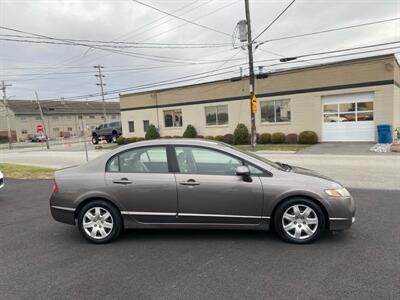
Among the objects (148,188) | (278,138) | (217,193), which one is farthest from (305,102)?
(148,188)

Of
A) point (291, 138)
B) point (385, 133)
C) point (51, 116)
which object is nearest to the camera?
point (385, 133)

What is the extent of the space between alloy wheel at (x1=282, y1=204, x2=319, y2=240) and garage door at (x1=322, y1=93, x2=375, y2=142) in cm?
1757

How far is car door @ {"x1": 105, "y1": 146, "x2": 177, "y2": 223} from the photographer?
427 centimetres

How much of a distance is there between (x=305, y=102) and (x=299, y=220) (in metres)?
18.5

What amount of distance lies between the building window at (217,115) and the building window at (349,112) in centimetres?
804

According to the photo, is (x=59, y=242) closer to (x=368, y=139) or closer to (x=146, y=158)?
(x=146, y=158)

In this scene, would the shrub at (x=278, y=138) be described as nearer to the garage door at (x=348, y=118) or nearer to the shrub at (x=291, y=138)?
the shrub at (x=291, y=138)

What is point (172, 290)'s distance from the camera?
3.07m

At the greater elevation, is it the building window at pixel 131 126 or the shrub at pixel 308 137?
the building window at pixel 131 126

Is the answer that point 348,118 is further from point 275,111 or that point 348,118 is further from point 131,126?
point 131,126

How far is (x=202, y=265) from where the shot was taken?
11.8ft

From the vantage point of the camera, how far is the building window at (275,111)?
875 inches

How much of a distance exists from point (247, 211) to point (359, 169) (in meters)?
7.79

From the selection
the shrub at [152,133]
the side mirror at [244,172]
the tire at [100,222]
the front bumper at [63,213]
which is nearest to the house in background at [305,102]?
the shrub at [152,133]
